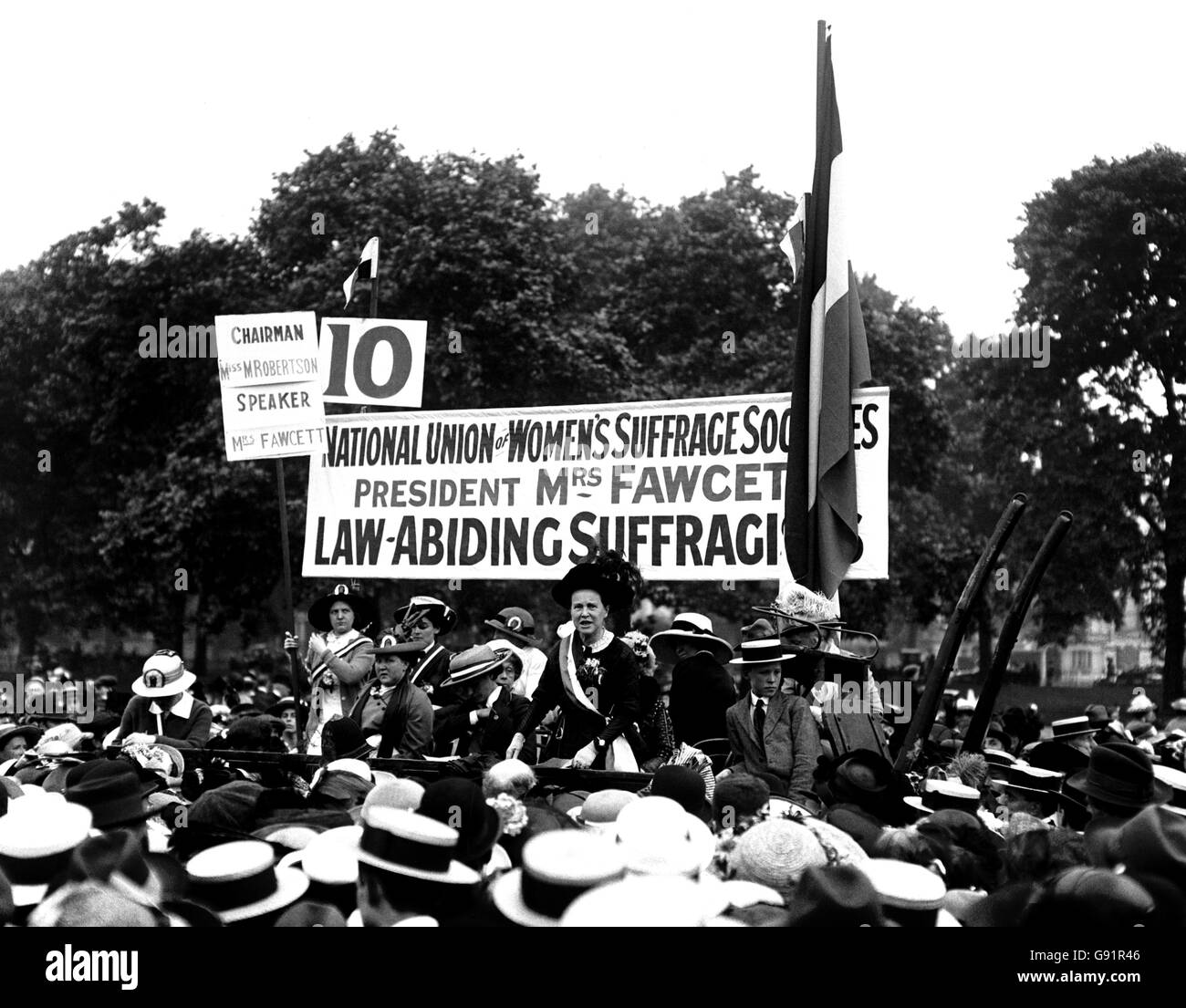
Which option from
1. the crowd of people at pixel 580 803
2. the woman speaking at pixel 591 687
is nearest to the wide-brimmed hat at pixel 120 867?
the crowd of people at pixel 580 803

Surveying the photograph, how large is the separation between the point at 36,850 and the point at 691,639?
489 centimetres

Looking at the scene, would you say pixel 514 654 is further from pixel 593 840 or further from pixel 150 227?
pixel 150 227

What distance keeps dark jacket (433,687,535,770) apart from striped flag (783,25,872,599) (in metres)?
1.88

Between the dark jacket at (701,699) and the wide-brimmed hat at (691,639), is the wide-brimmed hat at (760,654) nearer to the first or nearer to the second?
the dark jacket at (701,699)

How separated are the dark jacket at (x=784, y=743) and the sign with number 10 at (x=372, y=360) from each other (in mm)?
5456

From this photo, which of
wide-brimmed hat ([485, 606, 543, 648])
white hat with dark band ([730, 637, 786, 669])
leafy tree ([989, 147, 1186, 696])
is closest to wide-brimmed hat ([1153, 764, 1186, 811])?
white hat with dark band ([730, 637, 786, 669])

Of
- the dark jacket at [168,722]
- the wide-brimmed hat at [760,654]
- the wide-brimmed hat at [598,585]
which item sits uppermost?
the wide-brimmed hat at [598,585]

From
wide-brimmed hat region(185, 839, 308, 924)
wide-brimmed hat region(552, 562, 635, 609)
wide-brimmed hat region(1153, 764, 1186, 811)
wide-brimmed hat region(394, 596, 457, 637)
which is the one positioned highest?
wide-brimmed hat region(552, 562, 635, 609)

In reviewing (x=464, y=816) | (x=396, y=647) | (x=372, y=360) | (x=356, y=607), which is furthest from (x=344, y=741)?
(x=372, y=360)

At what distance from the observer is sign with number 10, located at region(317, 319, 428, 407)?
1141 cm

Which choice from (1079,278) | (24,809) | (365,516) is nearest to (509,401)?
(1079,278)

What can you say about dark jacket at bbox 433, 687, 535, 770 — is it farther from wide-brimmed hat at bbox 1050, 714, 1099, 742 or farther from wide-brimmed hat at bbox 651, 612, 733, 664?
wide-brimmed hat at bbox 1050, 714, 1099, 742

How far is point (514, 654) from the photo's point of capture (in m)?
9.43

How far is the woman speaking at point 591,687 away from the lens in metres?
6.86
